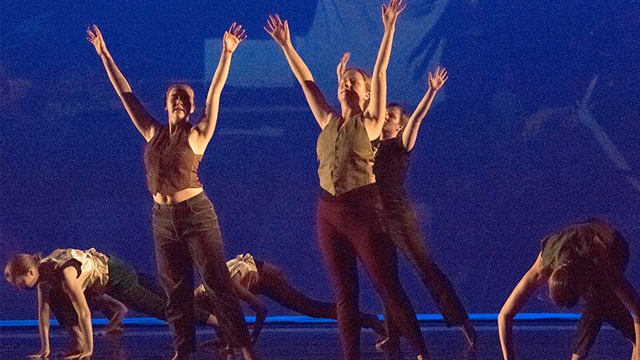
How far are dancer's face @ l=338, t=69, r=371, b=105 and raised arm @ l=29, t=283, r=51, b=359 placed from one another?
2.11 metres

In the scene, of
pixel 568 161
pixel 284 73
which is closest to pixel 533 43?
pixel 568 161

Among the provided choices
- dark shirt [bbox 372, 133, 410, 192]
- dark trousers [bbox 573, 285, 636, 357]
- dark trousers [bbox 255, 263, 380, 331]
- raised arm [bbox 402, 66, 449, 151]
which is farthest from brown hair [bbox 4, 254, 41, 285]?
dark trousers [bbox 573, 285, 636, 357]

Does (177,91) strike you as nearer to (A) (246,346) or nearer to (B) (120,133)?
(A) (246,346)

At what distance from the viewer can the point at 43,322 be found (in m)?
5.43

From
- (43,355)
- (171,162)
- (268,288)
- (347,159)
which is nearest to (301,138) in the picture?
(268,288)

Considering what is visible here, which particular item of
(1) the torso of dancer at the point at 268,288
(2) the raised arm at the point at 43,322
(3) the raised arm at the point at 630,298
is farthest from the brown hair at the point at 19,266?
(3) the raised arm at the point at 630,298

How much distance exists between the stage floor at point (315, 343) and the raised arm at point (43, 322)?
0.33 ft

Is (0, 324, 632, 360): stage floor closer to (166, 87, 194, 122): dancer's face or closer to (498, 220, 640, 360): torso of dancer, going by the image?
(498, 220, 640, 360): torso of dancer

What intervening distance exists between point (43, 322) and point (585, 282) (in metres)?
2.94

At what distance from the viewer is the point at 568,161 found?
718 cm

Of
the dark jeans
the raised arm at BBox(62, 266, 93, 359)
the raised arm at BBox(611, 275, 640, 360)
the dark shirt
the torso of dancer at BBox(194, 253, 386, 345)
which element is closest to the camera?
the raised arm at BBox(611, 275, 640, 360)

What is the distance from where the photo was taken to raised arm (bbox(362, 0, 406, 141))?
447 cm

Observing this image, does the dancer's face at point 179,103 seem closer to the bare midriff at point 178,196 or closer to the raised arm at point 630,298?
the bare midriff at point 178,196

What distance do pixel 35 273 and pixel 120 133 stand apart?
6.90 feet
